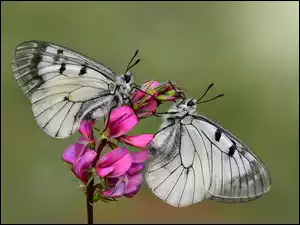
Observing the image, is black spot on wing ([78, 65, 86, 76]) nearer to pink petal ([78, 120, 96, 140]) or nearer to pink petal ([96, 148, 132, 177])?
pink petal ([78, 120, 96, 140])

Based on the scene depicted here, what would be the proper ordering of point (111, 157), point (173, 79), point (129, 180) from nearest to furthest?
point (111, 157), point (129, 180), point (173, 79)

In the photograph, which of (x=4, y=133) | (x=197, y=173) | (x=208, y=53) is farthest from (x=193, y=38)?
(x=197, y=173)

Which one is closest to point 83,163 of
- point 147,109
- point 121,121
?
point 121,121

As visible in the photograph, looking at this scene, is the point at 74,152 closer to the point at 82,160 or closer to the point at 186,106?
the point at 82,160

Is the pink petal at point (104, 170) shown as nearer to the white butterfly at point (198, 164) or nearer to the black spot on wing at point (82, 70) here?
the white butterfly at point (198, 164)

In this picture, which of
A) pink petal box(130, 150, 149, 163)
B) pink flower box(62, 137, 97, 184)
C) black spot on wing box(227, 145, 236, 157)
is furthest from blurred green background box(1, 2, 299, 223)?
pink flower box(62, 137, 97, 184)

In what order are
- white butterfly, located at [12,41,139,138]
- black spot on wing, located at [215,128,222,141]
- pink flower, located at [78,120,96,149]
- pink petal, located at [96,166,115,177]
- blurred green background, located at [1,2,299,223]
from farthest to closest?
blurred green background, located at [1,2,299,223], black spot on wing, located at [215,128,222,141], white butterfly, located at [12,41,139,138], pink flower, located at [78,120,96,149], pink petal, located at [96,166,115,177]

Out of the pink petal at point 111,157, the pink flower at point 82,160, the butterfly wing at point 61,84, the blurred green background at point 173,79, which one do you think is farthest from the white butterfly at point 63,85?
the blurred green background at point 173,79
